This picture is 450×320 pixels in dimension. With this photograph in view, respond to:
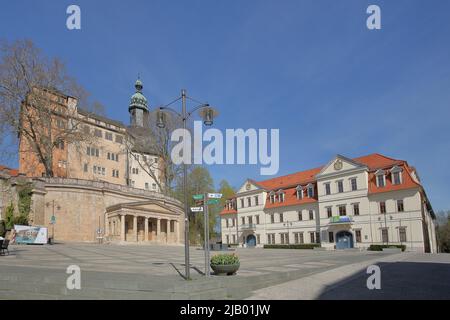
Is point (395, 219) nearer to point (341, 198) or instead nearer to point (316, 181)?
point (341, 198)

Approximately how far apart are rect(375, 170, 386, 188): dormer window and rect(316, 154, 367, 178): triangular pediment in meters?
1.93

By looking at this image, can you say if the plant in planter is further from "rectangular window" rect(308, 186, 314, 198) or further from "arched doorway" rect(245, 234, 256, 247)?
"arched doorway" rect(245, 234, 256, 247)

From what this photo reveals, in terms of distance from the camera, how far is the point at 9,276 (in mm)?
11266

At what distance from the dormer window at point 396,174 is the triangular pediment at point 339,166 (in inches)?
151

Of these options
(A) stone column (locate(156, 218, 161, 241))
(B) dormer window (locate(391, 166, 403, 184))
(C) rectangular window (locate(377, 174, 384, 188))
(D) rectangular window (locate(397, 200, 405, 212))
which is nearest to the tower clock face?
(C) rectangular window (locate(377, 174, 384, 188))

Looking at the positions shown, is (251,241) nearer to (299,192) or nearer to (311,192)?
(299,192)

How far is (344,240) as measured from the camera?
167ft

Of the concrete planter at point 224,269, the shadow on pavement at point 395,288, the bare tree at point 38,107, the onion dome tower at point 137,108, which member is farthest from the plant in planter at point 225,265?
the onion dome tower at point 137,108

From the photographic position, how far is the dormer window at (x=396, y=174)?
46006mm

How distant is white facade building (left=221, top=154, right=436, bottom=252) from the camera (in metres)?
45.1

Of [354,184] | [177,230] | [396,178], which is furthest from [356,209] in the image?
[177,230]

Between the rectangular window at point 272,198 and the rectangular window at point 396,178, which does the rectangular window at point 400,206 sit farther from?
the rectangular window at point 272,198
